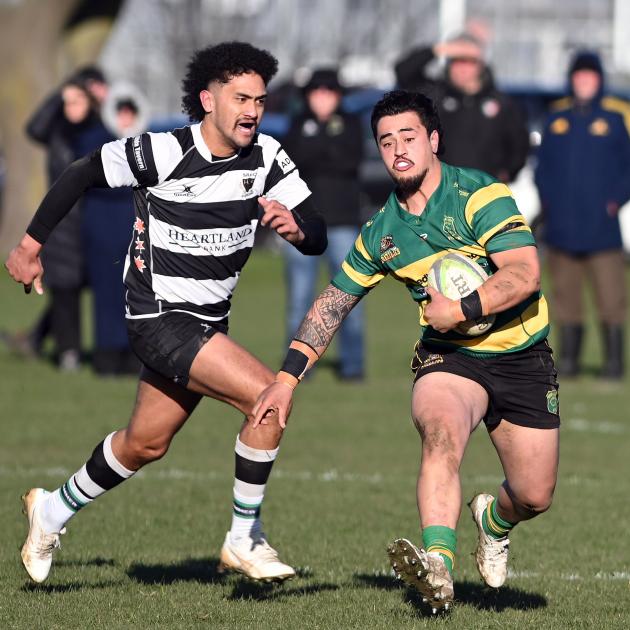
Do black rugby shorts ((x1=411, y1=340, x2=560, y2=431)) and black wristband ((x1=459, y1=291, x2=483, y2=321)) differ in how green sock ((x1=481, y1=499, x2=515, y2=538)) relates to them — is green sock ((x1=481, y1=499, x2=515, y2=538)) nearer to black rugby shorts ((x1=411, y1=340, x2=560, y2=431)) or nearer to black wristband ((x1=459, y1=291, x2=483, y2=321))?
black rugby shorts ((x1=411, y1=340, x2=560, y2=431))

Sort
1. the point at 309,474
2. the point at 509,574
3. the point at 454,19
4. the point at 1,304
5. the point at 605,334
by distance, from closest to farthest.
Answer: the point at 509,574
the point at 309,474
the point at 605,334
the point at 1,304
the point at 454,19

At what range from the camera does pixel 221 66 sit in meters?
6.82

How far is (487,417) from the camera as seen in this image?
259 inches

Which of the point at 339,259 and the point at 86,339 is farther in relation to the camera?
the point at 86,339

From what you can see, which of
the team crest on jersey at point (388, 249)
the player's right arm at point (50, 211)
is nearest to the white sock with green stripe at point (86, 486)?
the player's right arm at point (50, 211)

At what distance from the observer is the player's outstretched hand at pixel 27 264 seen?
664 cm

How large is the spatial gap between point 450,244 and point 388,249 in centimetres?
26

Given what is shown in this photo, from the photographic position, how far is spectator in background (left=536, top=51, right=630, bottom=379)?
1438 centimetres

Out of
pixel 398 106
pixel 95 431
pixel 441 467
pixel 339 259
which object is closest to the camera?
pixel 441 467

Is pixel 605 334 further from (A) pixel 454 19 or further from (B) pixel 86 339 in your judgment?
(A) pixel 454 19

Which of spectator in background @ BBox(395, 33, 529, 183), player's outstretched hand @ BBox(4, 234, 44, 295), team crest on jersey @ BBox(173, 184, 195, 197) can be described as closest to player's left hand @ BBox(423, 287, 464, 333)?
team crest on jersey @ BBox(173, 184, 195, 197)

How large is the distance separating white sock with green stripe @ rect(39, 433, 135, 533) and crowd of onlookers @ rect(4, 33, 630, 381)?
6780 millimetres

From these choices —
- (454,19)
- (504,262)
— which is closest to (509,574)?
(504,262)

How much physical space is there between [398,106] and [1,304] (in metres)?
16.4
